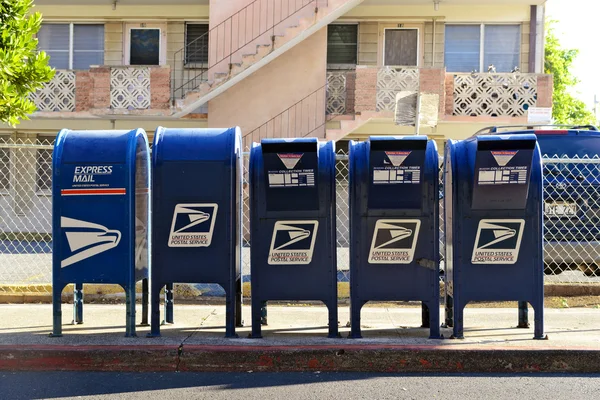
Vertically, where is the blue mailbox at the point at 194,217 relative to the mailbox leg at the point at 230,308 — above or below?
above

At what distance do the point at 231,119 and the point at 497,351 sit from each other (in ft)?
49.7

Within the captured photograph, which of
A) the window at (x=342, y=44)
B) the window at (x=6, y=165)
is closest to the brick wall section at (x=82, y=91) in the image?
the window at (x=6, y=165)

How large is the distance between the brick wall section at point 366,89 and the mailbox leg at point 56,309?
13531mm

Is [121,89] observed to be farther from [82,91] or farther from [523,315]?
→ [523,315]

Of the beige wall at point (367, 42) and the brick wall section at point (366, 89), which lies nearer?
the brick wall section at point (366, 89)

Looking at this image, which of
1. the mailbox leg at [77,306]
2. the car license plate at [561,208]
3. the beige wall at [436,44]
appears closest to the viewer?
the mailbox leg at [77,306]

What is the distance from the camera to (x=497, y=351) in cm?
605

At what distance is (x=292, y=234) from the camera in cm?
645

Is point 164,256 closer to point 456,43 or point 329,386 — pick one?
point 329,386

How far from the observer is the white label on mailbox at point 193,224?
6.43m

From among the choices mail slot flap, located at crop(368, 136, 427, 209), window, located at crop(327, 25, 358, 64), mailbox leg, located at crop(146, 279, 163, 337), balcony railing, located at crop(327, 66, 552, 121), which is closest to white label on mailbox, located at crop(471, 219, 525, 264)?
mail slot flap, located at crop(368, 136, 427, 209)

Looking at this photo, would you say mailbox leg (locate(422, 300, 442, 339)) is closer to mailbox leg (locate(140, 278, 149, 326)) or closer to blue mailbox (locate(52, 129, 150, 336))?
blue mailbox (locate(52, 129, 150, 336))

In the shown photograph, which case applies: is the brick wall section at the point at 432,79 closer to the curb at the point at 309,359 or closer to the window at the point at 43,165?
the window at the point at 43,165

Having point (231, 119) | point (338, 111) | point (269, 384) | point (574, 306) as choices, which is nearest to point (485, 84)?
point (338, 111)
